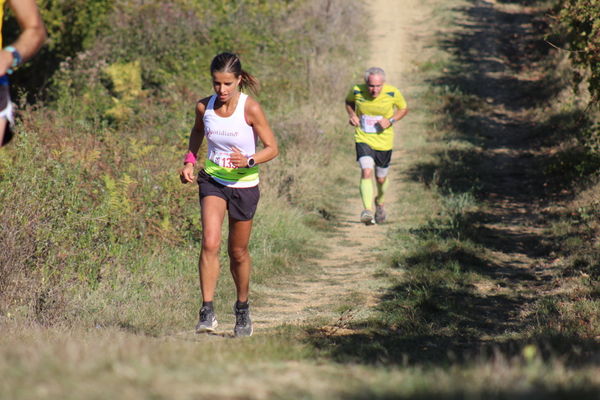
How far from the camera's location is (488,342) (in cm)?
648

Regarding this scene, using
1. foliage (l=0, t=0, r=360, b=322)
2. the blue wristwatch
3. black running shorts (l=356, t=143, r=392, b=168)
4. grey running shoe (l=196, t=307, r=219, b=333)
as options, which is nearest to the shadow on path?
grey running shoe (l=196, t=307, r=219, b=333)

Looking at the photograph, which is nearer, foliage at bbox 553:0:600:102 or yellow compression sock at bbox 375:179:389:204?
foliage at bbox 553:0:600:102

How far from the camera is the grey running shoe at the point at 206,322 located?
6.24 meters

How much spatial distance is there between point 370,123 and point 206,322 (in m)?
6.36

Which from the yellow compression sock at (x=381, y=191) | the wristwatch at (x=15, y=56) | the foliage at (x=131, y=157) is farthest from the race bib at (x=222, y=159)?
the yellow compression sock at (x=381, y=191)

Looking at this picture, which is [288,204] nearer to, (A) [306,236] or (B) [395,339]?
(A) [306,236]

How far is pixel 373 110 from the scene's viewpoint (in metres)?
11.8

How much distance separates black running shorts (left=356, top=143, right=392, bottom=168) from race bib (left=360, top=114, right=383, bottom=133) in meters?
0.25

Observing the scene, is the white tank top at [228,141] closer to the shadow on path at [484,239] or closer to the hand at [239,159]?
the hand at [239,159]

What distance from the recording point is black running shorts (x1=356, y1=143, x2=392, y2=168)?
11977 mm

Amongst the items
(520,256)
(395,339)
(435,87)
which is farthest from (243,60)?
(395,339)

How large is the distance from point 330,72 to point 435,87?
3.93 metres

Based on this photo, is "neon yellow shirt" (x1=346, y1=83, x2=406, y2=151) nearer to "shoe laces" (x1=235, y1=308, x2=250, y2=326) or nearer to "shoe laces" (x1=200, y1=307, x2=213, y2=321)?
"shoe laces" (x1=235, y1=308, x2=250, y2=326)

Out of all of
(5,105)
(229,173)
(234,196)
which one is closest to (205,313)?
(234,196)
